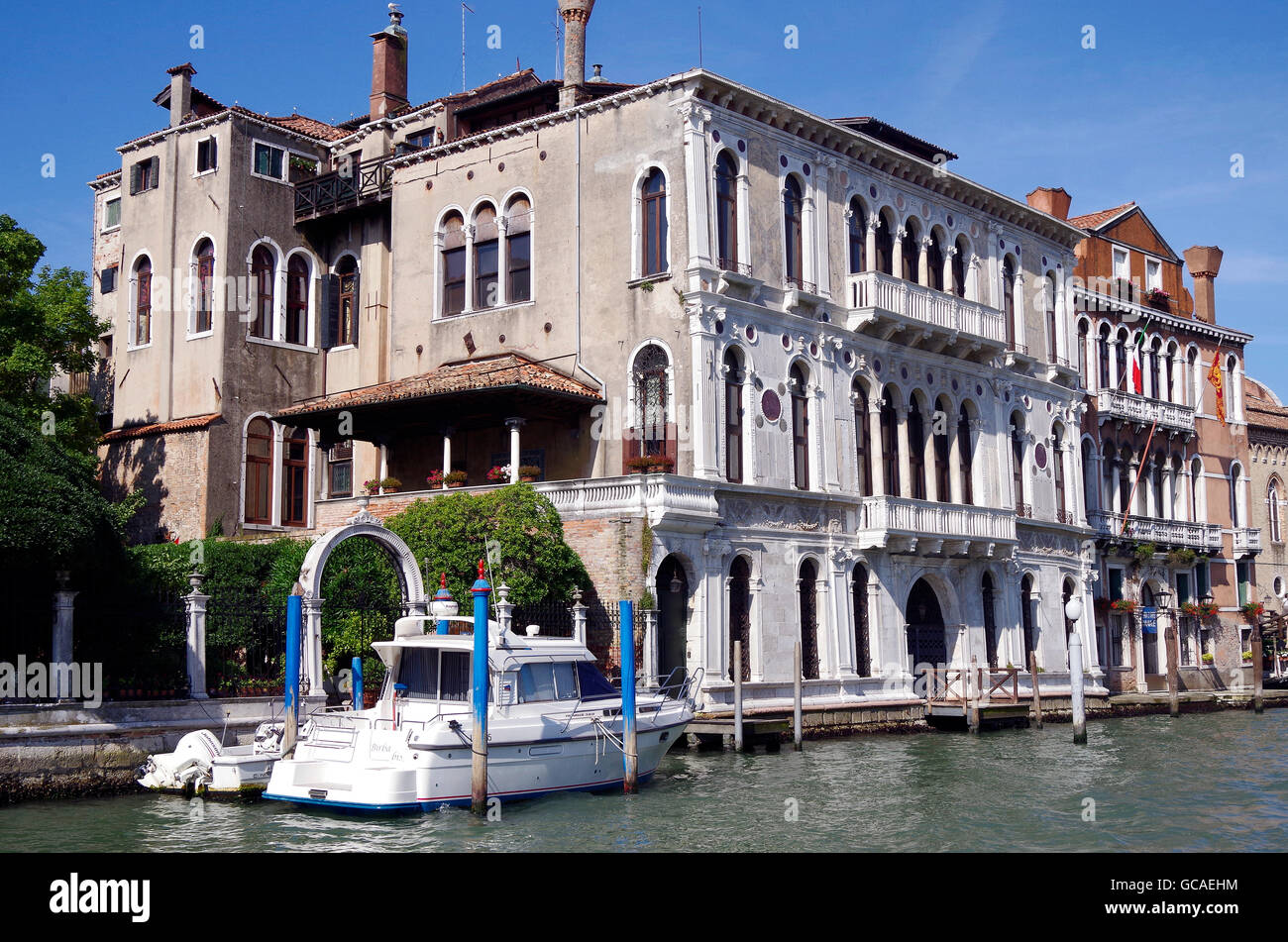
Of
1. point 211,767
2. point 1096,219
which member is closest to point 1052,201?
point 1096,219

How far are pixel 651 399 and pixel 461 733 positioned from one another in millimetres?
10583

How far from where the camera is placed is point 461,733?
15.3 metres

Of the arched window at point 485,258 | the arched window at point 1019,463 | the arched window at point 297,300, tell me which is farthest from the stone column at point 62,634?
the arched window at point 1019,463

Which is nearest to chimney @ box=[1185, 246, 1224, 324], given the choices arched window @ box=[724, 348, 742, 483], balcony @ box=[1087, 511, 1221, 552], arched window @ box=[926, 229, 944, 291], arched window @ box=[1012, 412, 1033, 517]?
balcony @ box=[1087, 511, 1221, 552]

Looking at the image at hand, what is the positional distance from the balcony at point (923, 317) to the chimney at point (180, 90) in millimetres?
15138

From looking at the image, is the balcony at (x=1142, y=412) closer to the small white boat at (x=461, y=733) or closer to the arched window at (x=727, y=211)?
the arched window at (x=727, y=211)

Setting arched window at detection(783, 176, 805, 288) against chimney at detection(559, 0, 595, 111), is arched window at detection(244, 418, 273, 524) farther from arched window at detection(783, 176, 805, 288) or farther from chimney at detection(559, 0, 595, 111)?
arched window at detection(783, 176, 805, 288)

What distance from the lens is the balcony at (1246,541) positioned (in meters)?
40.8

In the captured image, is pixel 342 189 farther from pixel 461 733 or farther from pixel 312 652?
pixel 461 733

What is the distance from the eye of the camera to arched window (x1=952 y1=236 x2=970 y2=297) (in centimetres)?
3172

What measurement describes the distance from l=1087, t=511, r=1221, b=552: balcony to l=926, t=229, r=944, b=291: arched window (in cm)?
885
